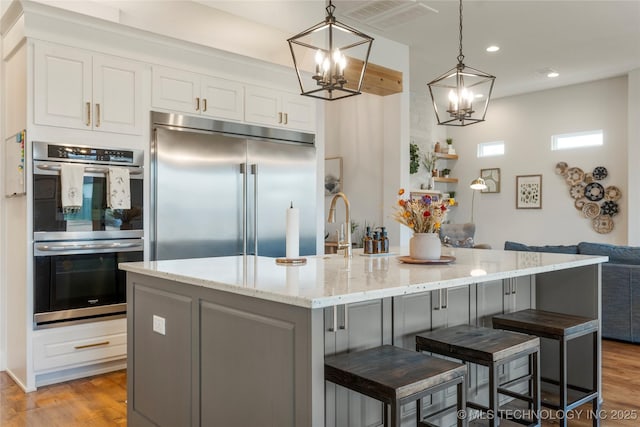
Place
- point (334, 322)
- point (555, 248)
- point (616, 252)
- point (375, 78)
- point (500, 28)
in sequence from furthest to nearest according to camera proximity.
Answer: point (375, 78), point (500, 28), point (555, 248), point (616, 252), point (334, 322)

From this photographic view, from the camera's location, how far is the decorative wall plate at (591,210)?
7.43 m

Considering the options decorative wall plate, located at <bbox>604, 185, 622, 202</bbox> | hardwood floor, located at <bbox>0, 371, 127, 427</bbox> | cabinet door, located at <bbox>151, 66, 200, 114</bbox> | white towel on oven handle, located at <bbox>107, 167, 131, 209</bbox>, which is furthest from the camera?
decorative wall plate, located at <bbox>604, 185, 622, 202</bbox>

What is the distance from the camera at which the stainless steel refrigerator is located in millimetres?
3855

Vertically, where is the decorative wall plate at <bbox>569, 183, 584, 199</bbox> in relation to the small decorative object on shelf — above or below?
below

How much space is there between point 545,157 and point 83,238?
7128 mm

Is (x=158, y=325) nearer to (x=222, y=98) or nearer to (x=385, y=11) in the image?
(x=222, y=98)

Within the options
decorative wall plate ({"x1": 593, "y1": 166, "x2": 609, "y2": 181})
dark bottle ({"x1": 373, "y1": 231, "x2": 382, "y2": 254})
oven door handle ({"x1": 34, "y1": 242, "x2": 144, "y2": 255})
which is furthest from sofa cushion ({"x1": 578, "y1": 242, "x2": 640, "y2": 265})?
oven door handle ({"x1": 34, "y1": 242, "x2": 144, "y2": 255})

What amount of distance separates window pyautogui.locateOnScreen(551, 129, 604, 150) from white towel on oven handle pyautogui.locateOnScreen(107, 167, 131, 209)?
682 centimetres

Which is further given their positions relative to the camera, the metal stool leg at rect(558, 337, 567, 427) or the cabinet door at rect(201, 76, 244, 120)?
the cabinet door at rect(201, 76, 244, 120)

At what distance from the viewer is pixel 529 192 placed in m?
8.20

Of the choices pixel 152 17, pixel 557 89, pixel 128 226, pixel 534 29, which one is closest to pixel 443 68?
pixel 534 29

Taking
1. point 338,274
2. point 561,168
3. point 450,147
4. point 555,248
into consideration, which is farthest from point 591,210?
point 338,274

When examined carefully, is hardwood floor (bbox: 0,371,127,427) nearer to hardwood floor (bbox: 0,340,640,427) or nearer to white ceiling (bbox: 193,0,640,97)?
hardwood floor (bbox: 0,340,640,427)

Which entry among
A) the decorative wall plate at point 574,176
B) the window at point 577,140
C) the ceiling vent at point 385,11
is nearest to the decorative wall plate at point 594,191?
the decorative wall plate at point 574,176
